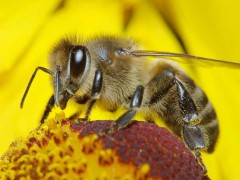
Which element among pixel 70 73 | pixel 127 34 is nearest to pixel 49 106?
pixel 70 73

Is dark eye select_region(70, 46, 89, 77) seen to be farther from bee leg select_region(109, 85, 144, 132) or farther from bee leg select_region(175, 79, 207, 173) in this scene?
bee leg select_region(175, 79, 207, 173)

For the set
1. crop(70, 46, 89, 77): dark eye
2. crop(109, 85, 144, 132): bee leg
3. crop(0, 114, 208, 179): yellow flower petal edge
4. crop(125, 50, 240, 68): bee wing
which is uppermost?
crop(125, 50, 240, 68): bee wing

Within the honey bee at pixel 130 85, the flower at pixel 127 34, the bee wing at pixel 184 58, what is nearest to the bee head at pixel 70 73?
the honey bee at pixel 130 85

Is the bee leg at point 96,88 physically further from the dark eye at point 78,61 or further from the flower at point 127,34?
the flower at point 127,34

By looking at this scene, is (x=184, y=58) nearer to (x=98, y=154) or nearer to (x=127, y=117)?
(x=127, y=117)

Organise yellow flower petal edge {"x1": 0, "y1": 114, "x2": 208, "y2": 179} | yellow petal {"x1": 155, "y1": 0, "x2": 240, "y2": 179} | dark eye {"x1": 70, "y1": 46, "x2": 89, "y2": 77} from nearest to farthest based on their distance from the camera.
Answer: yellow flower petal edge {"x1": 0, "y1": 114, "x2": 208, "y2": 179} < dark eye {"x1": 70, "y1": 46, "x2": 89, "y2": 77} < yellow petal {"x1": 155, "y1": 0, "x2": 240, "y2": 179}

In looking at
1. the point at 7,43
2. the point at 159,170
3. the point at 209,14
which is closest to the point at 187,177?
the point at 159,170

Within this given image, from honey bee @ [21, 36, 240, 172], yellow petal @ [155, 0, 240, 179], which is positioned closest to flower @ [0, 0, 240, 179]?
yellow petal @ [155, 0, 240, 179]
